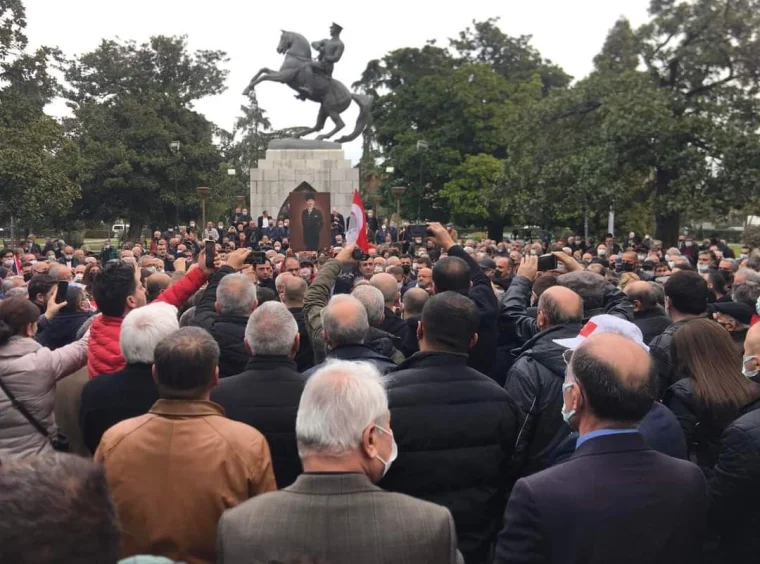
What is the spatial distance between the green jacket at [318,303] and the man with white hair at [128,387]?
1.51 m

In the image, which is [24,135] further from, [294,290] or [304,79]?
[294,290]

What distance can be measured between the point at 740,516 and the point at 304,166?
2737 centimetres

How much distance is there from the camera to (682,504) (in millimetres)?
2447

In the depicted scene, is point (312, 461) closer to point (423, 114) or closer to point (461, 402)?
point (461, 402)

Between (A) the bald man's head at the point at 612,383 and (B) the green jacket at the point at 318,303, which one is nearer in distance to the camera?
(A) the bald man's head at the point at 612,383

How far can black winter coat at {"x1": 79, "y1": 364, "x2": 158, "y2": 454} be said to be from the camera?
356cm

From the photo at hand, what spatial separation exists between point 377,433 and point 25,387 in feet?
7.41

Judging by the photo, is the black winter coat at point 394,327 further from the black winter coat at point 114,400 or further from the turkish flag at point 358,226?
the turkish flag at point 358,226

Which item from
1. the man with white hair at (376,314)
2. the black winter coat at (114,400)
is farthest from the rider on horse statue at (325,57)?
the black winter coat at (114,400)

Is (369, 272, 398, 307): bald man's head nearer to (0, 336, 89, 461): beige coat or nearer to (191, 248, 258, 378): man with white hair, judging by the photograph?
(191, 248, 258, 378): man with white hair

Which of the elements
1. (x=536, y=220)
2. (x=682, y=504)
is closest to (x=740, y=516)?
(x=682, y=504)

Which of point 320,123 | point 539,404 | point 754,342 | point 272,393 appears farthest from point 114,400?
point 320,123

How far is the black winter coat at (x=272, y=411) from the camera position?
3454 mm

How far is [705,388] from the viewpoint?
375 centimetres
